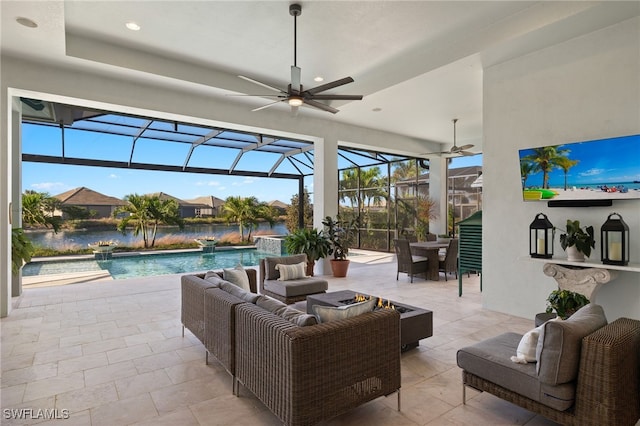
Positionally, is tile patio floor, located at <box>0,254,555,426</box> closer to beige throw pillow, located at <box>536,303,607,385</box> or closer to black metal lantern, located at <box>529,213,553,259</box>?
beige throw pillow, located at <box>536,303,607,385</box>

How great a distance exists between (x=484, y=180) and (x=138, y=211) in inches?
440

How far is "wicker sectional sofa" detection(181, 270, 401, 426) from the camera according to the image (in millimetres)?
2045

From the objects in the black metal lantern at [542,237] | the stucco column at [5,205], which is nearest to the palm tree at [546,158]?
the black metal lantern at [542,237]

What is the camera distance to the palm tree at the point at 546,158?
4184 mm

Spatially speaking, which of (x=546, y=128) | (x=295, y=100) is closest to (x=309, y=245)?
(x=295, y=100)

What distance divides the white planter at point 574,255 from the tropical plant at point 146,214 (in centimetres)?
1206

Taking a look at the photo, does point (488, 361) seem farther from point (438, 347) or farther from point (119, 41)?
point (119, 41)

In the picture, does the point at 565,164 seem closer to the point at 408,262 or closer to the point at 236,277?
the point at 408,262

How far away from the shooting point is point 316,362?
2.07 m

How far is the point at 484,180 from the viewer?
16.6 ft

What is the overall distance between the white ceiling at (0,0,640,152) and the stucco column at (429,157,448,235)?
450cm

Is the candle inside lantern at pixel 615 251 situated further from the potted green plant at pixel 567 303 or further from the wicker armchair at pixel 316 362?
the wicker armchair at pixel 316 362

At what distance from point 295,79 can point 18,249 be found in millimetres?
4631

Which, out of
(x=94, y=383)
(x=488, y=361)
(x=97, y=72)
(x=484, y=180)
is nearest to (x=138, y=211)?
(x=97, y=72)
